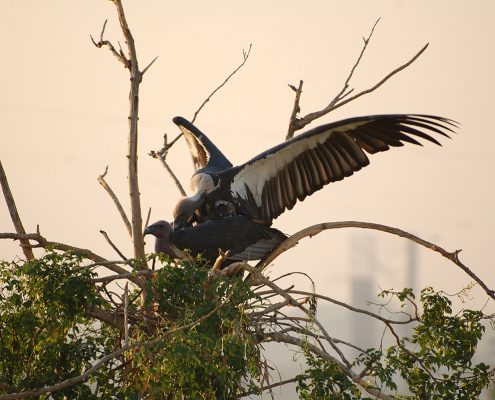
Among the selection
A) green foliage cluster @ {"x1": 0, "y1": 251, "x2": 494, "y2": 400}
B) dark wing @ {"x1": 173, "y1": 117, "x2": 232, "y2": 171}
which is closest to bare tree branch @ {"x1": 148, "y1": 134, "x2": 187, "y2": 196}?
dark wing @ {"x1": 173, "y1": 117, "x2": 232, "y2": 171}

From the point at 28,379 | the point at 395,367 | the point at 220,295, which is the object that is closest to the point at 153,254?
the point at 220,295

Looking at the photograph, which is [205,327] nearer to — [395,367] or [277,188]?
[395,367]

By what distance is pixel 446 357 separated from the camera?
261 inches

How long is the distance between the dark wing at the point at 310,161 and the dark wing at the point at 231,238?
0.26 m

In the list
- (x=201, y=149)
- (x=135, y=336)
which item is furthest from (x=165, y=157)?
(x=135, y=336)

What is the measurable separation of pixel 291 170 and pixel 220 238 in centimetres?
82

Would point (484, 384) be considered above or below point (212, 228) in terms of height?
below

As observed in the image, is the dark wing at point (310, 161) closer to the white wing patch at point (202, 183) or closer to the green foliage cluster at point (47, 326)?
the white wing patch at point (202, 183)

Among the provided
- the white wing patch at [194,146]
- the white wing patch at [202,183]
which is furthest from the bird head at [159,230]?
the white wing patch at [194,146]

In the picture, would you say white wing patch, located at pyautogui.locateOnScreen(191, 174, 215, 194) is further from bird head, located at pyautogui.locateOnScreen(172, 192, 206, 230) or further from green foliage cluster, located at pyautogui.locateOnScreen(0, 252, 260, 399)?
green foliage cluster, located at pyautogui.locateOnScreen(0, 252, 260, 399)

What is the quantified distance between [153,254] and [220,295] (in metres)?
0.58

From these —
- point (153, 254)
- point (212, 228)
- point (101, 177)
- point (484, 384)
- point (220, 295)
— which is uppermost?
point (101, 177)

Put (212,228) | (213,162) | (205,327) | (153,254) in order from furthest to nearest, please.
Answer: (213,162) → (212,228) → (153,254) → (205,327)

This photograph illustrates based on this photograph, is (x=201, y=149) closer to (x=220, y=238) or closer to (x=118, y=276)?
(x=220, y=238)
